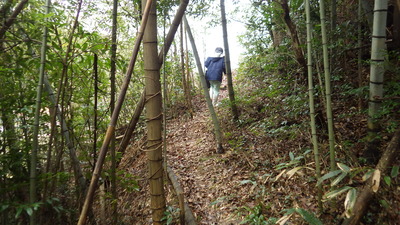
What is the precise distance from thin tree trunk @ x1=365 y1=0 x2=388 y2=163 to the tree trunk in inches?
13.1

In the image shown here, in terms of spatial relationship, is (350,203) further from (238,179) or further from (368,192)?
(238,179)

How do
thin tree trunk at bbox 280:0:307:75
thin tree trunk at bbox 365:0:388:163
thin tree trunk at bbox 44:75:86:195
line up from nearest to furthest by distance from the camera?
thin tree trunk at bbox 365:0:388:163 → thin tree trunk at bbox 44:75:86:195 → thin tree trunk at bbox 280:0:307:75

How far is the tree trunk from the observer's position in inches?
61.6

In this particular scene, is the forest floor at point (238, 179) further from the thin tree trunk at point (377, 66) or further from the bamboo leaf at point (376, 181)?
the thin tree trunk at point (377, 66)

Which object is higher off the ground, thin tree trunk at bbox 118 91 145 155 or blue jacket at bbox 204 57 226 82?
blue jacket at bbox 204 57 226 82

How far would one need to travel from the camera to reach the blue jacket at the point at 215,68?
5543 millimetres

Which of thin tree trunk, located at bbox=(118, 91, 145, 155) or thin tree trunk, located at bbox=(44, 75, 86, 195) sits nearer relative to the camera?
thin tree trunk, located at bbox=(44, 75, 86, 195)

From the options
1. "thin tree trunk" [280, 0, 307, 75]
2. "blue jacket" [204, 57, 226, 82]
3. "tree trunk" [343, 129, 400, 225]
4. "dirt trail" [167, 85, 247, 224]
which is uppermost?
"thin tree trunk" [280, 0, 307, 75]

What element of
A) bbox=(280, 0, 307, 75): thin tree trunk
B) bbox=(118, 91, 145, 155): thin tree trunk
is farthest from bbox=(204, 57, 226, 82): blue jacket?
bbox=(118, 91, 145, 155): thin tree trunk

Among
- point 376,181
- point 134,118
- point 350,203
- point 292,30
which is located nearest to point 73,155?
point 134,118

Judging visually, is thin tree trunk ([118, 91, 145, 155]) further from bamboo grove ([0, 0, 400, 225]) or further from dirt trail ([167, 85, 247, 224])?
dirt trail ([167, 85, 247, 224])

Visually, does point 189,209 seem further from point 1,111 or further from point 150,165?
point 1,111

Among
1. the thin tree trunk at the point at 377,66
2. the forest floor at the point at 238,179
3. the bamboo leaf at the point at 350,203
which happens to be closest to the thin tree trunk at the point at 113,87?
the forest floor at the point at 238,179

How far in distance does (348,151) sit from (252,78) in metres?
4.41
